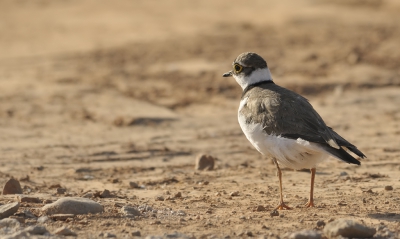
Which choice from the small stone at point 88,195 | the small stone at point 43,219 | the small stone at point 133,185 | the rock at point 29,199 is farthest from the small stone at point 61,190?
the small stone at point 43,219

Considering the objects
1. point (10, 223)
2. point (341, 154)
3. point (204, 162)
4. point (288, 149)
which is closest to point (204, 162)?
point (204, 162)

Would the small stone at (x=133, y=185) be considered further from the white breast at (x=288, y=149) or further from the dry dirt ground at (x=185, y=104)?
the white breast at (x=288, y=149)

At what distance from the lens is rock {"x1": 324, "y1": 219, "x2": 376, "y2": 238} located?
20.0 feet

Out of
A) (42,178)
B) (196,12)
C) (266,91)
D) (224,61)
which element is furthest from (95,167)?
(196,12)

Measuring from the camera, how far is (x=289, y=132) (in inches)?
278

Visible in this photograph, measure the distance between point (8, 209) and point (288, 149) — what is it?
256 cm

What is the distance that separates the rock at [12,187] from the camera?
315 inches

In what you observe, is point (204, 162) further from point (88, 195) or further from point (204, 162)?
point (88, 195)

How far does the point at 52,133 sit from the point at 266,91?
A: 15.5 feet

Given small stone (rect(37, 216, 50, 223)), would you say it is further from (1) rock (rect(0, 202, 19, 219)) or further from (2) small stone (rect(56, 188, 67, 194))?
(2) small stone (rect(56, 188, 67, 194))

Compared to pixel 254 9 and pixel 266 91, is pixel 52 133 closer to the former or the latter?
pixel 266 91

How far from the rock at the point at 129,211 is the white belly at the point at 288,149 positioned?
4.35ft

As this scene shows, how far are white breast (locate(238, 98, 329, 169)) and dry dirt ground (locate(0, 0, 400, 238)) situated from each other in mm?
484

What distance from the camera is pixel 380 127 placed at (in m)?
11.7
